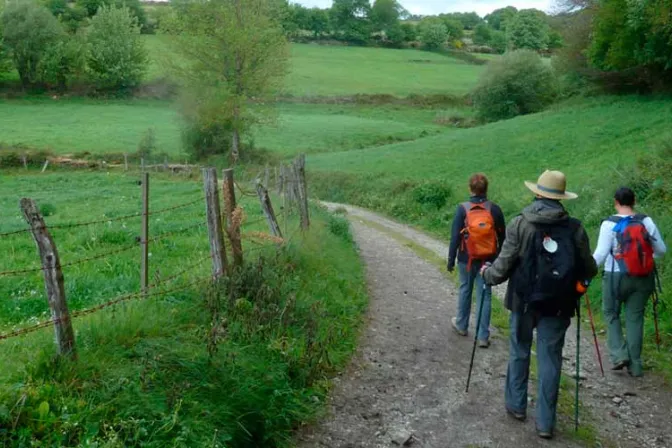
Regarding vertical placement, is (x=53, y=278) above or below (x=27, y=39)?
below

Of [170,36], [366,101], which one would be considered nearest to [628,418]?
[170,36]

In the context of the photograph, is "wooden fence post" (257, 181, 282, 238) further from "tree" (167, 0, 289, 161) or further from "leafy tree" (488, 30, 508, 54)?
"leafy tree" (488, 30, 508, 54)

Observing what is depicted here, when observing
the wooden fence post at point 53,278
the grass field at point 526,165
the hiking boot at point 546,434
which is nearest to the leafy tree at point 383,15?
the grass field at point 526,165

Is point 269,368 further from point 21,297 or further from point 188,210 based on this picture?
point 188,210

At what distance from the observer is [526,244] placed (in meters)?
6.33

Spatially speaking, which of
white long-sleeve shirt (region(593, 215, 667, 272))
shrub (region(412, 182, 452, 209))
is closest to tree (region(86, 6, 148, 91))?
shrub (region(412, 182, 452, 209))

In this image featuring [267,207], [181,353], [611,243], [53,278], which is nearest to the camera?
[53,278]

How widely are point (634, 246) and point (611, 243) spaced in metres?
0.27

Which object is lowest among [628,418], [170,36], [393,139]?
[393,139]

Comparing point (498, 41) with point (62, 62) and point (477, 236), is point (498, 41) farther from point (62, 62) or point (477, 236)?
point (477, 236)

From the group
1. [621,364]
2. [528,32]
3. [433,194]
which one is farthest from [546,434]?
[528,32]

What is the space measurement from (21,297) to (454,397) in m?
5.66

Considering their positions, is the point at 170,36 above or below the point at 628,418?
above

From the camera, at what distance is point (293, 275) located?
32.6ft
